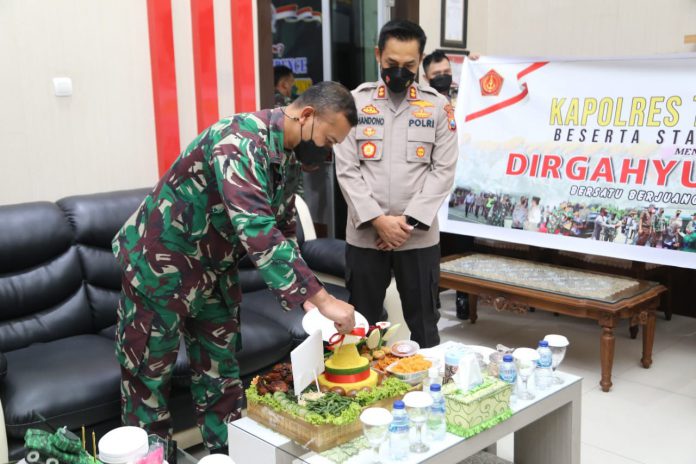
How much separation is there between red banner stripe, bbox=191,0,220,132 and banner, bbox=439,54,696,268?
1.45 meters

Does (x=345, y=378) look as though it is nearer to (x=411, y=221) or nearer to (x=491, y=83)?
(x=411, y=221)

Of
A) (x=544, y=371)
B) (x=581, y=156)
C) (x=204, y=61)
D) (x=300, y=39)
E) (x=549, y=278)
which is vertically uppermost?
(x=300, y=39)

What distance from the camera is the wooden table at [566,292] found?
10.1 ft

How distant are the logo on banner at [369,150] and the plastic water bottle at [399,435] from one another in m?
1.32

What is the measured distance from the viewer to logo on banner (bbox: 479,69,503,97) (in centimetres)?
385

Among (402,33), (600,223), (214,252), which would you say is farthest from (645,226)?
(214,252)

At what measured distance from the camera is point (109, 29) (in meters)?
3.10

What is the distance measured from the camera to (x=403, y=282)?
110 inches

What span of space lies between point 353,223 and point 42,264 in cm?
124

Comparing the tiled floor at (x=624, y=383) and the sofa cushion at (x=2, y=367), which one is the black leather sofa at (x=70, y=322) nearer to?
the sofa cushion at (x=2, y=367)

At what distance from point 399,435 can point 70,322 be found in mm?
1628

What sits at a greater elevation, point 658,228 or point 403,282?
point 658,228

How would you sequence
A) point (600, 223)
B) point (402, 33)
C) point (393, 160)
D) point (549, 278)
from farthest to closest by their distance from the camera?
point (549, 278)
point (600, 223)
point (393, 160)
point (402, 33)

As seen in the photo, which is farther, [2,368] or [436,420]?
[2,368]
